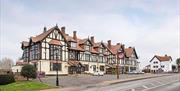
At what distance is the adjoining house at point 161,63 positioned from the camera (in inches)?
5787

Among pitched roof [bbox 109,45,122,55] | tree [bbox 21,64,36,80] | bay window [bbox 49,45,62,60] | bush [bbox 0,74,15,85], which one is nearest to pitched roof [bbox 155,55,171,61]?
pitched roof [bbox 109,45,122,55]

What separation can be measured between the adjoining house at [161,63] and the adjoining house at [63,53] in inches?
2215

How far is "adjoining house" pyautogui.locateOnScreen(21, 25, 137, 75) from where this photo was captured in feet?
233

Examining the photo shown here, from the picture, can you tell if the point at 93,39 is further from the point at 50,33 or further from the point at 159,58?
the point at 159,58

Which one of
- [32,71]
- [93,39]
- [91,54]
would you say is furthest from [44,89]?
[93,39]

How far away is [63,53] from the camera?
7575 centimetres

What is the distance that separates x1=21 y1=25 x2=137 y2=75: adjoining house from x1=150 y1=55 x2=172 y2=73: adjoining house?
5627 cm

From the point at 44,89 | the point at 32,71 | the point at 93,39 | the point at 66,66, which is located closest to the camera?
the point at 44,89

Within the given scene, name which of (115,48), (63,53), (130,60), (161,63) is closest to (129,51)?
(130,60)

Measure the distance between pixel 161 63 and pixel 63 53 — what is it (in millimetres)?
83222

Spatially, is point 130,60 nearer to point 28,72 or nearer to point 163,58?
point 163,58

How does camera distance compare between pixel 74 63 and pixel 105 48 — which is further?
pixel 105 48

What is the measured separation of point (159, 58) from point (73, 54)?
78497 mm

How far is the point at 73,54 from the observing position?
8100cm
